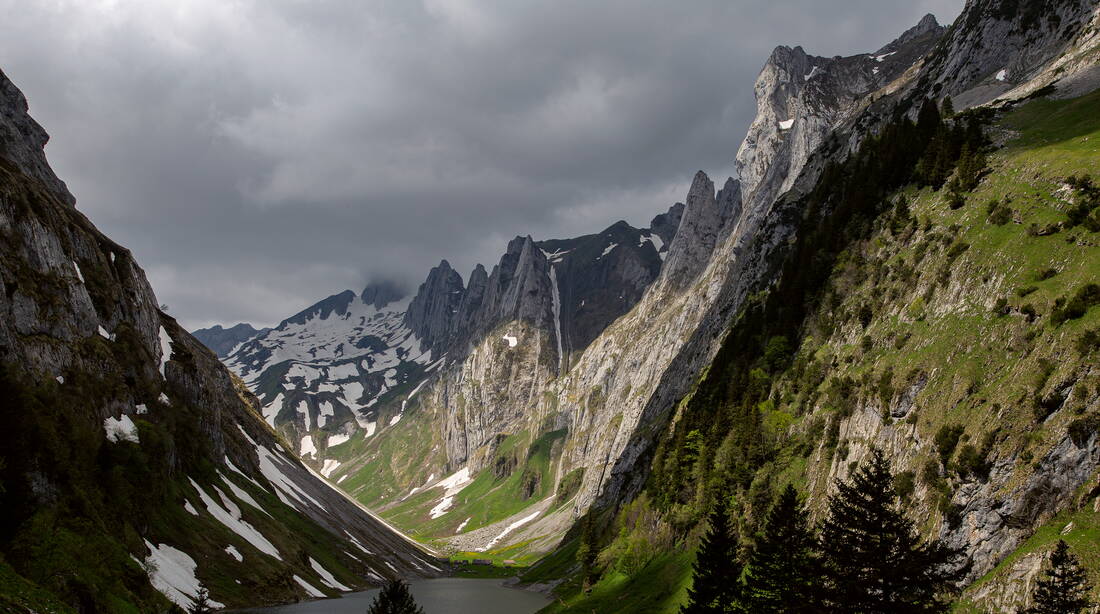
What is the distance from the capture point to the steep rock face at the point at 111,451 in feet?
145

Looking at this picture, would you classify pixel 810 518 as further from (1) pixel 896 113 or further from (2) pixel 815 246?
(1) pixel 896 113

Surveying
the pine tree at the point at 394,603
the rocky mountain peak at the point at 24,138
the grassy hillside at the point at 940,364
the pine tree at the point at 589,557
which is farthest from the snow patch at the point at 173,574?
the rocky mountain peak at the point at 24,138

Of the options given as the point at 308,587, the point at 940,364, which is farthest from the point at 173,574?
the point at 940,364

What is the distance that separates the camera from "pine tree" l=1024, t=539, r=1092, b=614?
68.5 feet

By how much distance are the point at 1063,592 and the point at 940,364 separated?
24.7 meters

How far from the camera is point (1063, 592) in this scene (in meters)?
21.3

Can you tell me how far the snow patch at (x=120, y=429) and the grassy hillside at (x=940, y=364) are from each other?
177 ft

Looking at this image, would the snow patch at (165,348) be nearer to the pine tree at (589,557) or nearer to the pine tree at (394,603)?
the pine tree at (589,557)

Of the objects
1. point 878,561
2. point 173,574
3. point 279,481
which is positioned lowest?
point 878,561

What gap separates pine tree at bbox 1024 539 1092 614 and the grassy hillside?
0.97 m

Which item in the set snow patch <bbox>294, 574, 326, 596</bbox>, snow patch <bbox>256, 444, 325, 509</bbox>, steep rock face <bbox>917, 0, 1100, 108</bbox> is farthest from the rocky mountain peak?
steep rock face <bbox>917, 0, 1100, 108</bbox>

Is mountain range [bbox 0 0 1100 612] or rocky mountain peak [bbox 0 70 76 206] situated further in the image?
→ rocky mountain peak [bbox 0 70 76 206]

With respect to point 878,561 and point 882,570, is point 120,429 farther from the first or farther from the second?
point 882,570

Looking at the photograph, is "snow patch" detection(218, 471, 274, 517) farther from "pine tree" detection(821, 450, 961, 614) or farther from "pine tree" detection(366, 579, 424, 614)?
"pine tree" detection(821, 450, 961, 614)
